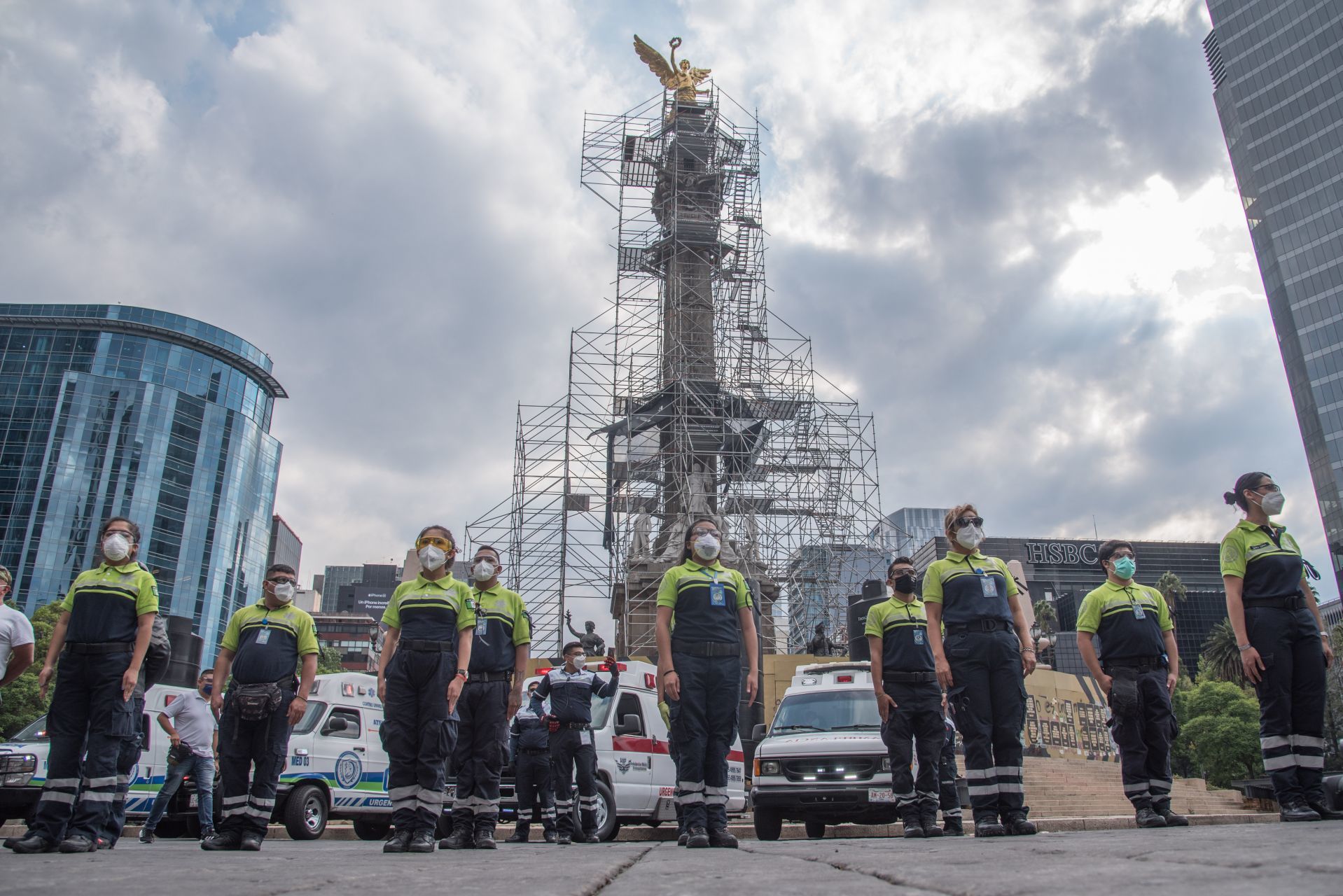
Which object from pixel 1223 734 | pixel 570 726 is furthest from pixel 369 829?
pixel 1223 734

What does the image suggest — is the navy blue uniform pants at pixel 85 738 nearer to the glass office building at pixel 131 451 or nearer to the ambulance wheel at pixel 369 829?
the ambulance wheel at pixel 369 829

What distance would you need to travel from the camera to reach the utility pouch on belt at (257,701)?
234 inches

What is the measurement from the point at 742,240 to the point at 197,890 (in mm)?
37475

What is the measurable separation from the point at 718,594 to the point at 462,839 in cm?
252

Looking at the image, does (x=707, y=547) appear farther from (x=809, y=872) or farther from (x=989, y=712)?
(x=809, y=872)

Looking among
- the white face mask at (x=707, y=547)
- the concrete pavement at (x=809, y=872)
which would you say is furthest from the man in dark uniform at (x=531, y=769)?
the concrete pavement at (x=809, y=872)

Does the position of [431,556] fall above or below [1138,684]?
above

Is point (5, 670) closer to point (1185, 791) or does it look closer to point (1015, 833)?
point (1015, 833)

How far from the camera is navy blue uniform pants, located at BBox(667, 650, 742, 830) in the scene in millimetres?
5520

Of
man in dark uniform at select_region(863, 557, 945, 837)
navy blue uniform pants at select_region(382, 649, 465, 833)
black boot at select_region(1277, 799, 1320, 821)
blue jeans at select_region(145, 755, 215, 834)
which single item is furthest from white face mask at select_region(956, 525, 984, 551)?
blue jeans at select_region(145, 755, 215, 834)

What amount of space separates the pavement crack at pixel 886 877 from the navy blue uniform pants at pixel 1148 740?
11.1 feet

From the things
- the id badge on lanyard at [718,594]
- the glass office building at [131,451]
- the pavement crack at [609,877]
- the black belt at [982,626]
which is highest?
the glass office building at [131,451]

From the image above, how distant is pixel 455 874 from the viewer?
332 cm

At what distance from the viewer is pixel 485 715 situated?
6.63 m
